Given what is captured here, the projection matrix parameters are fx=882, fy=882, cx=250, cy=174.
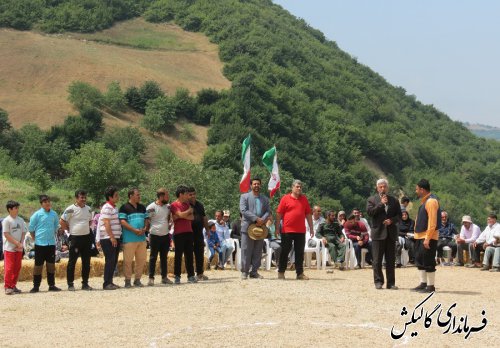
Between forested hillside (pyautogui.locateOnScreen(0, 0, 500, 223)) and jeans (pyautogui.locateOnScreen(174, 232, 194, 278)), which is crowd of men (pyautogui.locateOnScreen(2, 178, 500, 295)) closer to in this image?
jeans (pyautogui.locateOnScreen(174, 232, 194, 278))

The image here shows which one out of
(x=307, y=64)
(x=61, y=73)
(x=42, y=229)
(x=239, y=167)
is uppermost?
(x=307, y=64)

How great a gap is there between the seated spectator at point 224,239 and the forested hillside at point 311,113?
43.6m

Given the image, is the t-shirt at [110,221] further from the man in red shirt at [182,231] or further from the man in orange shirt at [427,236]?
the man in orange shirt at [427,236]

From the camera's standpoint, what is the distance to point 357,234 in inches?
779

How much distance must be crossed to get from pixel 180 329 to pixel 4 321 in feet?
8.43

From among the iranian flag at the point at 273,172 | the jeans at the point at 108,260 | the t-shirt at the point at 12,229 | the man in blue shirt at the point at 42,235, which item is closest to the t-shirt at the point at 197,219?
the jeans at the point at 108,260

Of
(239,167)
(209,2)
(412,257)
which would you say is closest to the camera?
(412,257)

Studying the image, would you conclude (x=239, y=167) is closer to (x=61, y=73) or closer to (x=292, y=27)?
(x=61, y=73)

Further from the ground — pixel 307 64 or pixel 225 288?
pixel 307 64

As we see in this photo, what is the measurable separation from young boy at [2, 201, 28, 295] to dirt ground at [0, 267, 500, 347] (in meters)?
0.44

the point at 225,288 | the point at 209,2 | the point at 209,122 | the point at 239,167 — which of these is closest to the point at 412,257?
the point at 225,288

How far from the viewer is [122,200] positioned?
5188 centimetres

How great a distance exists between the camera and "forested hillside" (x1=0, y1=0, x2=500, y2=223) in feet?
252

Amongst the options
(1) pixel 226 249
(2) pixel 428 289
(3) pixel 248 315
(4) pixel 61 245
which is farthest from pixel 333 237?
(3) pixel 248 315
